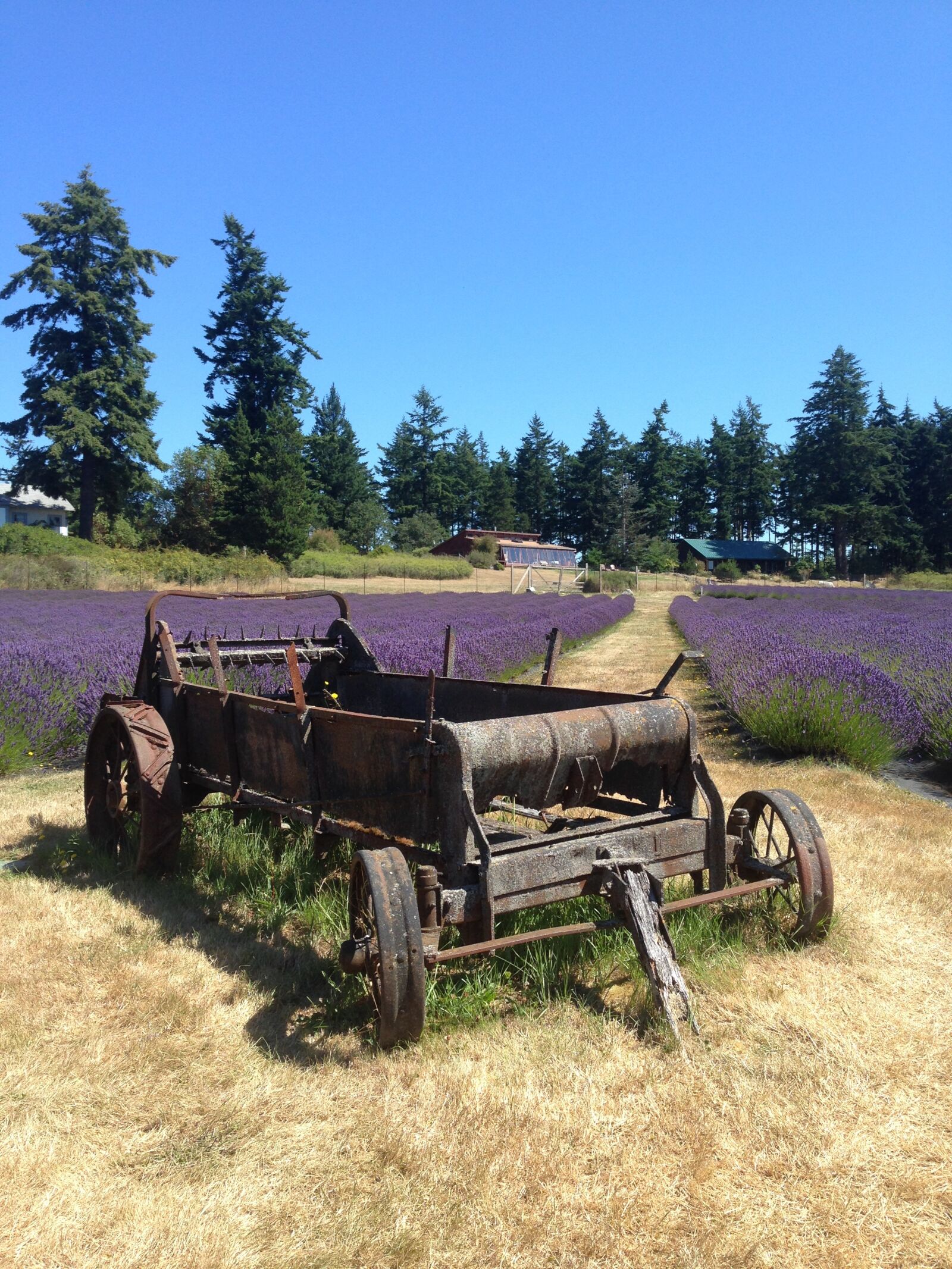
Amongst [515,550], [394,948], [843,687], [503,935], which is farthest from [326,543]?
[394,948]

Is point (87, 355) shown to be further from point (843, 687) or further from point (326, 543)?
point (843, 687)

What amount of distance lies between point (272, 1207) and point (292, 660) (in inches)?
77.9

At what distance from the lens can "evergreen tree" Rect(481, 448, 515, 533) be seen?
83688 mm

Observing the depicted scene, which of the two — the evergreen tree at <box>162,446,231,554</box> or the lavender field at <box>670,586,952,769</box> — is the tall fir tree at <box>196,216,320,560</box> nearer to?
the evergreen tree at <box>162,446,231,554</box>

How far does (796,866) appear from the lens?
3.53m

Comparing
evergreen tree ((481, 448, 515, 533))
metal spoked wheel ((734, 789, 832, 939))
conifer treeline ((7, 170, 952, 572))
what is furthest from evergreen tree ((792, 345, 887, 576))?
metal spoked wheel ((734, 789, 832, 939))

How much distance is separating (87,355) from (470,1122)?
1890 inches

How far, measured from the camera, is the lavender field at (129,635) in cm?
728

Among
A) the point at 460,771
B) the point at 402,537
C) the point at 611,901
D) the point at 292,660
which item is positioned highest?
the point at 402,537

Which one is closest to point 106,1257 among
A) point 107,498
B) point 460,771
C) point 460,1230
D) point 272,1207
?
point 272,1207

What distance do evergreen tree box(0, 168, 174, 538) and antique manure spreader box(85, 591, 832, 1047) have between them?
4143cm

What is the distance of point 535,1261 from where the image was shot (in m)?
1.94

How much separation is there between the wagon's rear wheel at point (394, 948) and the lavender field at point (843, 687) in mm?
5497

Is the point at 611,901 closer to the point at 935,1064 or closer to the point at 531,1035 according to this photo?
the point at 531,1035
